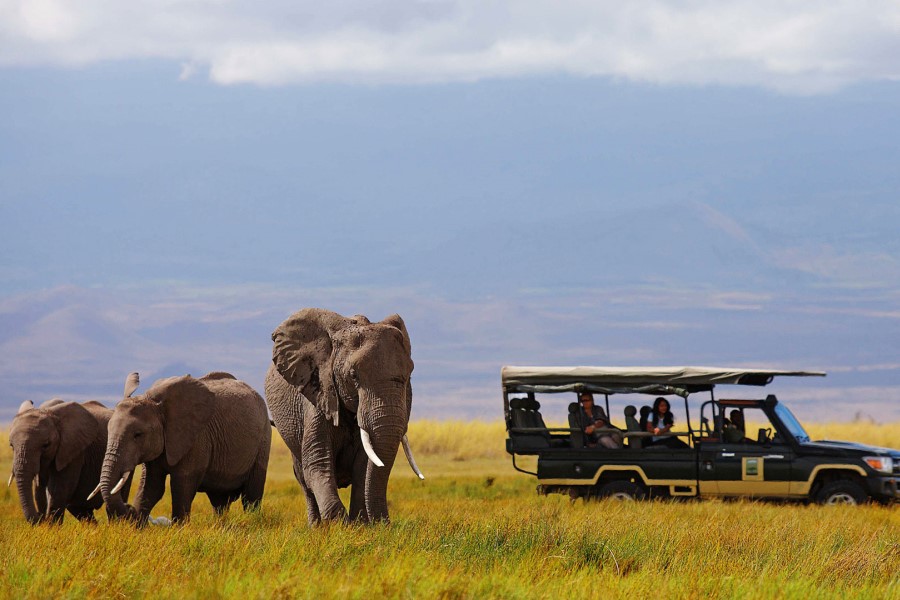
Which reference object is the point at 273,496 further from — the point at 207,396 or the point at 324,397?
the point at 324,397

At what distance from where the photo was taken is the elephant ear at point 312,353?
14289 millimetres

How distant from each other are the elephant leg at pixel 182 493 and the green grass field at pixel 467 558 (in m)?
0.42

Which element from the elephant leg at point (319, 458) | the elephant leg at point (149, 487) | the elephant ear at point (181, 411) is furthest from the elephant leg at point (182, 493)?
the elephant leg at point (319, 458)

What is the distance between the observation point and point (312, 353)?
14555 millimetres

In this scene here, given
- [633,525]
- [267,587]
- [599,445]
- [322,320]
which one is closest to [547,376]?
[599,445]

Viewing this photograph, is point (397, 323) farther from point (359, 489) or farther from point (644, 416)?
point (644, 416)

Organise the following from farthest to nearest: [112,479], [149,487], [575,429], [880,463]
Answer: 1. [575,429]
2. [880,463]
3. [149,487]
4. [112,479]

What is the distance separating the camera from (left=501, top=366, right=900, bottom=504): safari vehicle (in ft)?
69.0

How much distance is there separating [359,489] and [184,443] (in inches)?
119

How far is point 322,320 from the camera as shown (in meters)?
14.6

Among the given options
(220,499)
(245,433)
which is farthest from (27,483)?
(220,499)

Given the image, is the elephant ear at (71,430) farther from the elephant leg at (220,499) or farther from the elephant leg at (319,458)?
the elephant leg at (319,458)

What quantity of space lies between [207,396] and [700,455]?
328 inches

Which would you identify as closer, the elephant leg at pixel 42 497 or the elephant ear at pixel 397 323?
the elephant ear at pixel 397 323
